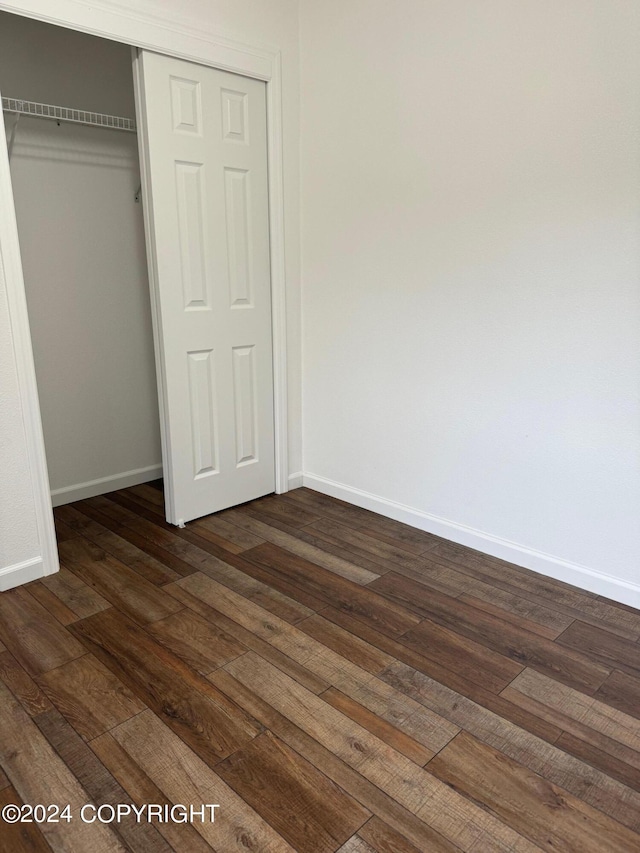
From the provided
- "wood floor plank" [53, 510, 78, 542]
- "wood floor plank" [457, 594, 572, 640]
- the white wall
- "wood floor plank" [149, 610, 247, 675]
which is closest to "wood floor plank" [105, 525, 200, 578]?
"wood floor plank" [53, 510, 78, 542]

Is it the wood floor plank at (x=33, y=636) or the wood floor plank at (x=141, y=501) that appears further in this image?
the wood floor plank at (x=141, y=501)

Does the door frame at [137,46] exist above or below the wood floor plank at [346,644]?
above

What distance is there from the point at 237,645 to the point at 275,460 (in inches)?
55.7

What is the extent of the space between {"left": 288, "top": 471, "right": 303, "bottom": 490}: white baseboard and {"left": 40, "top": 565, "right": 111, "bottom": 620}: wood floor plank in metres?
1.30

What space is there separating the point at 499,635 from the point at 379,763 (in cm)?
74

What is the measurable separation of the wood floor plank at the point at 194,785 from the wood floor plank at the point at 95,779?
0.08 m

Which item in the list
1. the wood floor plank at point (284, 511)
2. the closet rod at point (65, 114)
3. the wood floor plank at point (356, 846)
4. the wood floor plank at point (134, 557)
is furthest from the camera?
the wood floor plank at point (284, 511)

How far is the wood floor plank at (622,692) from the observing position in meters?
1.78

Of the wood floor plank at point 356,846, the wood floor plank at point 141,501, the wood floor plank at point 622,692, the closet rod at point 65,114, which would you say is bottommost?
the wood floor plank at point 356,846

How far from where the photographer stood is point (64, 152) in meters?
3.03

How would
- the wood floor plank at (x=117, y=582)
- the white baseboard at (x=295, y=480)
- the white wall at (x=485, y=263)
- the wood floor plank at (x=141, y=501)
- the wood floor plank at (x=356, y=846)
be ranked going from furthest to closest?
1. the white baseboard at (x=295, y=480)
2. the wood floor plank at (x=141, y=501)
3. the wood floor plank at (x=117, y=582)
4. the white wall at (x=485, y=263)
5. the wood floor plank at (x=356, y=846)

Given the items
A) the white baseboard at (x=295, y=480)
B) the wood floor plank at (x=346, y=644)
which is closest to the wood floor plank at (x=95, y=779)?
the wood floor plank at (x=346, y=644)

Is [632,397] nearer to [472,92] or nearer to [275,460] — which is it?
[472,92]

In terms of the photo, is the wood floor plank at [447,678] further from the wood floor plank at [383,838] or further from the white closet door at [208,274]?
the white closet door at [208,274]
